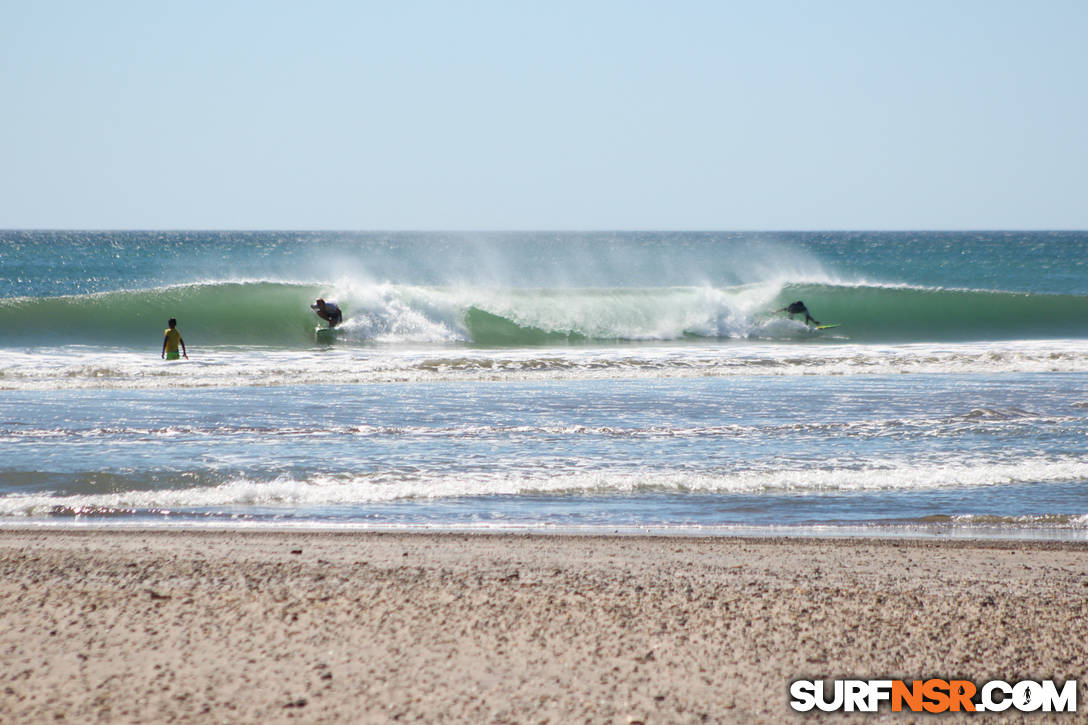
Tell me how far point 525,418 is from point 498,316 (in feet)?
47.9

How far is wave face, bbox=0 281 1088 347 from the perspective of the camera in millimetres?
22766

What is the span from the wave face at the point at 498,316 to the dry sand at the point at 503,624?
17.0m

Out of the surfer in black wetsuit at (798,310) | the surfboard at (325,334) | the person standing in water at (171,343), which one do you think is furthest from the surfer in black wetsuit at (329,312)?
the surfer in black wetsuit at (798,310)

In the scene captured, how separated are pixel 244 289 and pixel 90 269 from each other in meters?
35.7

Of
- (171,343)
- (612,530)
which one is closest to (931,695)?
(612,530)

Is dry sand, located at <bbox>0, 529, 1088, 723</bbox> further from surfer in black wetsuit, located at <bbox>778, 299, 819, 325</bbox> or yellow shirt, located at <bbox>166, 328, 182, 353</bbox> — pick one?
surfer in black wetsuit, located at <bbox>778, 299, 819, 325</bbox>

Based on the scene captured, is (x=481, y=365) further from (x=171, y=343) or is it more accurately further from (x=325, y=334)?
(x=325, y=334)

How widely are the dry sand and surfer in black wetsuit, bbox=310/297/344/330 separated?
55.2ft

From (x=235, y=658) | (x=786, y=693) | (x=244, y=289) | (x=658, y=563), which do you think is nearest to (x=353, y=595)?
(x=235, y=658)

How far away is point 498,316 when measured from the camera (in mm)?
25156

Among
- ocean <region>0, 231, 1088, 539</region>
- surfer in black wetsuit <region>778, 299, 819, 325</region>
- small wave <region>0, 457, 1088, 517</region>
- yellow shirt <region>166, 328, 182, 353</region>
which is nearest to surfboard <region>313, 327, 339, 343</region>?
ocean <region>0, 231, 1088, 539</region>

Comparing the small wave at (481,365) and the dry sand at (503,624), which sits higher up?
the small wave at (481,365)

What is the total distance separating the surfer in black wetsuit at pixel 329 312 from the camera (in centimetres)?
2256

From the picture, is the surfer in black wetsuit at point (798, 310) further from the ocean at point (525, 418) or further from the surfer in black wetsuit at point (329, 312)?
the surfer in black wetsuit at point (329, 312)
